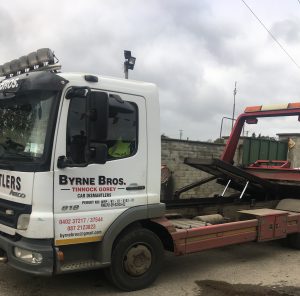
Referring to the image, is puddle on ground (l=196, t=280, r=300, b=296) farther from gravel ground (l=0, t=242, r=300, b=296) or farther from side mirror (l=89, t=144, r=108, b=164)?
side mirror (l=89, t=144, r=108, b=164)

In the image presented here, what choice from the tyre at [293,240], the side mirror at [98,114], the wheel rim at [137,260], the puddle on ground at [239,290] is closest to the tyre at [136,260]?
the wheel rim at [137,260]

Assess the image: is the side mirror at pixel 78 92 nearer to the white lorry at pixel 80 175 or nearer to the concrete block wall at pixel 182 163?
the white lorry at pixel 80 175

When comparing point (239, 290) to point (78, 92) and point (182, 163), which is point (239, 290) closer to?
point (78, 92)

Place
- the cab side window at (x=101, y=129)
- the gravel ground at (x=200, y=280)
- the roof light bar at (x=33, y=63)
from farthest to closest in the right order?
1. the gravel ground at (x=200, y=280)
2. the roof light bar at (x=33, y=63)
3. the cab side window at (x=101, y=129)

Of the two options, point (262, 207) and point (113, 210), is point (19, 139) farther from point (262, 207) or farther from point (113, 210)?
point (262, 207)

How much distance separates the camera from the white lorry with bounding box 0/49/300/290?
14.7 ft

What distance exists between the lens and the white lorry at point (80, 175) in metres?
4.49

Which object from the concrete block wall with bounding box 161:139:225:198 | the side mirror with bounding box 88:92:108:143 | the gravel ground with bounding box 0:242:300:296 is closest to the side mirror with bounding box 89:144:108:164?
the side mirror with bounding box 88:92:108:143

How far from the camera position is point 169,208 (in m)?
7.23

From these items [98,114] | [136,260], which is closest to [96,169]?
[98,114]

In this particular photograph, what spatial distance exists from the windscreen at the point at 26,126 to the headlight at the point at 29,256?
947 mm

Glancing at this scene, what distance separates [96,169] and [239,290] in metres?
2.42

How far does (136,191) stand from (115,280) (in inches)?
41.9

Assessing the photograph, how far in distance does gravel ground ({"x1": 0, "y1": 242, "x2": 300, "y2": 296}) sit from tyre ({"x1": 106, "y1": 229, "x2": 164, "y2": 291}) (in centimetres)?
15
